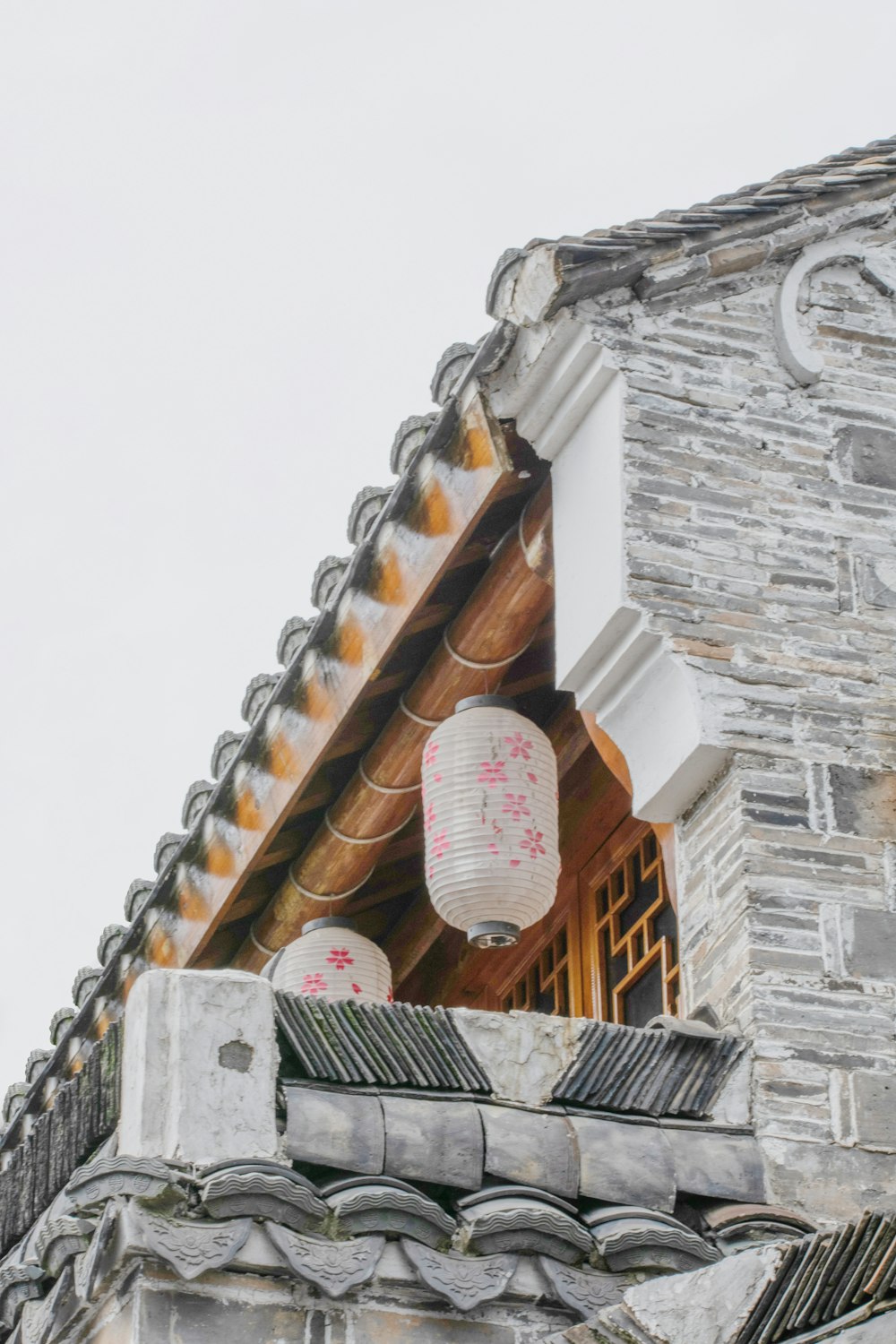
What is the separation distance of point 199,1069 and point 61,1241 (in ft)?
1.65

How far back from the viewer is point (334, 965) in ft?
28.2

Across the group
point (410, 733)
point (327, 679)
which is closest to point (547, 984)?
point (410, 733)

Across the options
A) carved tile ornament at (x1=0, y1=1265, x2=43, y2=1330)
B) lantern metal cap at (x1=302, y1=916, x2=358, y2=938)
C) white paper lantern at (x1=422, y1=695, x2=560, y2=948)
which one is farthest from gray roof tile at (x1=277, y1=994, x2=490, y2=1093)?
lantern metal cap at (x1=302, y1=916, x2=358, y2=938)

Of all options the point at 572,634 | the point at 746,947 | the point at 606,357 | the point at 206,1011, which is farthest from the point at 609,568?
the point at 206,1011

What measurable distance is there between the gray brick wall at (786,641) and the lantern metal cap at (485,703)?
3.42 ft

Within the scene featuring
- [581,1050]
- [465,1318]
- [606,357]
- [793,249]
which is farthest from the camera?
[793,249]

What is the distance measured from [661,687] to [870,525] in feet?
3.23

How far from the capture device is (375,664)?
770 cm

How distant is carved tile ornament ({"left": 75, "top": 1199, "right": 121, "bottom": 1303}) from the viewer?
16.1 ft

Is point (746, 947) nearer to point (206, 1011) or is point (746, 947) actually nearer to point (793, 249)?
point (206, 1011)

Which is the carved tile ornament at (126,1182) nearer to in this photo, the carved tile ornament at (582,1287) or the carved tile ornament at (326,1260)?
the carved tile ornament at (326,1260)

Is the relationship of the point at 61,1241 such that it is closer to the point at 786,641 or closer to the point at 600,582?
the point at 600,582

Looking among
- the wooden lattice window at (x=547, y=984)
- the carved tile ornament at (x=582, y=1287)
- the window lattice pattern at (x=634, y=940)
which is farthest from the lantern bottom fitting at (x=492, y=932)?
the carved tile ornament at (x=582, y=1287)

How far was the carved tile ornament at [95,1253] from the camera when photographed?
16.1ft
